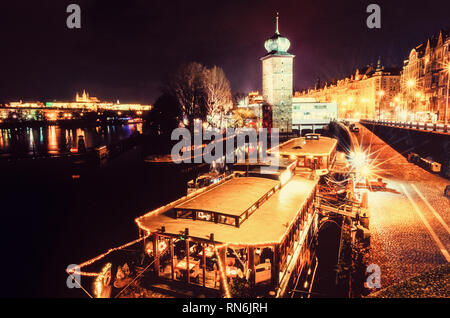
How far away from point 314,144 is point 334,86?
114179 millimetres

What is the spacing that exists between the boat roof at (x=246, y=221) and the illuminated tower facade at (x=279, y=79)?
5326cm

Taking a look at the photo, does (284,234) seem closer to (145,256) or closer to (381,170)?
(145,256)

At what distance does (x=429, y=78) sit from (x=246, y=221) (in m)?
64.5

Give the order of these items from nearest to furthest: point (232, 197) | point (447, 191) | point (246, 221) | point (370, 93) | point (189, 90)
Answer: point (246, 221) → point (232, 197) → point (447, 191) → point (189, 90) → point (370, 93)

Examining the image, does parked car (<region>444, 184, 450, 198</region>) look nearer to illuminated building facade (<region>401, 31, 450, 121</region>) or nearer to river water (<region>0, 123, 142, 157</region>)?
illuminated building facade (<region>401, 31, 450, 121</region>)

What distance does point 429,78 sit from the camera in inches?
2255

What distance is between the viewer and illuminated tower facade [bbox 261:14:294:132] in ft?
208

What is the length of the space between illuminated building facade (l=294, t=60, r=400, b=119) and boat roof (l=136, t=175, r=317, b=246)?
76023mm

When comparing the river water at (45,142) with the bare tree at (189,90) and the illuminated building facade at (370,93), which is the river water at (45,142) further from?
the illuminated building facade at (370,93)

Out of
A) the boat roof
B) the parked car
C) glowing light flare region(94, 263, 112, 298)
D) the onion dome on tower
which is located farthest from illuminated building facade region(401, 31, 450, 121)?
glowing light flare region(94, 263, 112, 298)

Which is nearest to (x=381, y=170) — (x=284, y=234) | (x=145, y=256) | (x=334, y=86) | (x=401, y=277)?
(x=401, y=277)

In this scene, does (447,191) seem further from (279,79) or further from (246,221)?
(279,79)

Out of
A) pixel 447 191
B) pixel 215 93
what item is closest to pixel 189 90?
pixel 215 93
